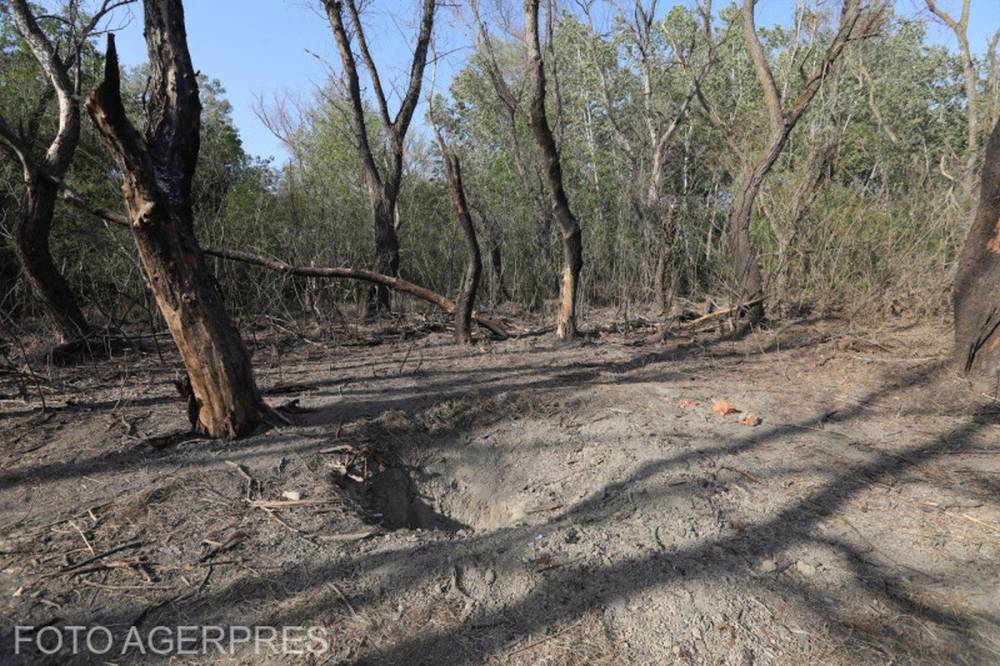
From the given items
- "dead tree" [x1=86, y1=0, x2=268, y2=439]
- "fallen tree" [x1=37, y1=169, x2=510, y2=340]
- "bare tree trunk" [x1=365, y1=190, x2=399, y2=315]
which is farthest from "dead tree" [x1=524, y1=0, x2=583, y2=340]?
"dead tree" [x1=86, y1=0, x2=268, y2=439]

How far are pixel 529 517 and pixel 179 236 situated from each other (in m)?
2.41

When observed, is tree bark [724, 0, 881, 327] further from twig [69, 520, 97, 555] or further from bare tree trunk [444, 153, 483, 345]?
twig [69, 520, 97, 555]

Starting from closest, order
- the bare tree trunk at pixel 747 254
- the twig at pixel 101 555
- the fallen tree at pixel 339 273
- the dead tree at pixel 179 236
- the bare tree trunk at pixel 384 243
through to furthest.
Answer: the twig at pixel 101 555 < the dead tree at pixel 179 236 < the fallen tree at pixel 339 273 < the bare tree trunk at pixel 747 254 < the bare tree trunk at pixel 384 243

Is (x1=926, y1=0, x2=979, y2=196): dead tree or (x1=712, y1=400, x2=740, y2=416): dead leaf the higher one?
(x1=926, y1=0, x2=979, y2=196): dead tree

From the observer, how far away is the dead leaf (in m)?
4.02

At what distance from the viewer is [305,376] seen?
5.05 metres

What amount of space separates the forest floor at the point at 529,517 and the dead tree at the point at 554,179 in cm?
164

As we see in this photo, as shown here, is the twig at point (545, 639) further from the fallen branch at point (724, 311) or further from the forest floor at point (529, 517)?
the fallen branch at point (724, 311)

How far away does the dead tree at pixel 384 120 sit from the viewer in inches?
326

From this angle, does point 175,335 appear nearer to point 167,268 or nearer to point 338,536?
point 167,268

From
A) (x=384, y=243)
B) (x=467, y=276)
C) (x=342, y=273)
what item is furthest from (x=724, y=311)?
(x=384, y=243)

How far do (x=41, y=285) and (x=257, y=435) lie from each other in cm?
347

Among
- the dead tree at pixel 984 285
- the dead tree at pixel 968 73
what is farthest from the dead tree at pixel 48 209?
the dead tree at pixel 968 73

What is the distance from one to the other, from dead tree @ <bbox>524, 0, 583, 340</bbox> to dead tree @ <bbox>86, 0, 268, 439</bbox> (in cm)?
324
